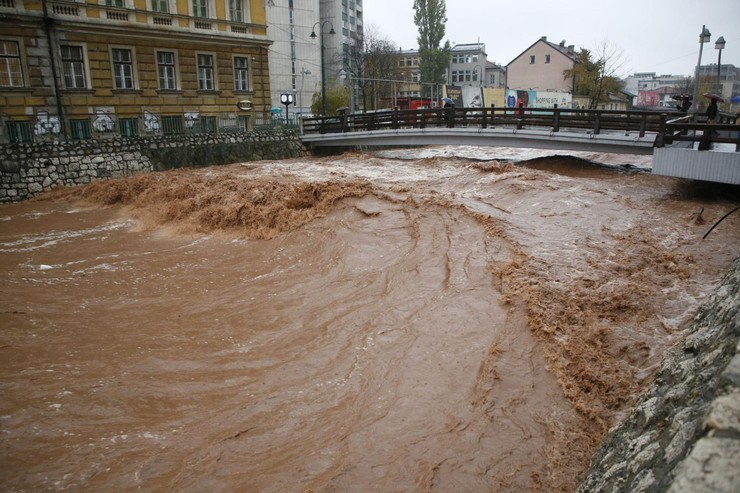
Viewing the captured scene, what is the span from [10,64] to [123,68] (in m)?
4.72

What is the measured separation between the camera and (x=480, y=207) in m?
14.0

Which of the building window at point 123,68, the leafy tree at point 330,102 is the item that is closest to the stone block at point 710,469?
the building window at point 123,68

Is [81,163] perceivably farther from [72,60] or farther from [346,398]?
[346,398]

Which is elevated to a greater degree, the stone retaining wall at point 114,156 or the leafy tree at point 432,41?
the leafy tree at point 432,41

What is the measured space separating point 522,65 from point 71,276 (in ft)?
206

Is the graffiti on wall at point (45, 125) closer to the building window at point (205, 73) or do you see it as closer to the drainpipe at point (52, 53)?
the drainpipe at point (52, 53)

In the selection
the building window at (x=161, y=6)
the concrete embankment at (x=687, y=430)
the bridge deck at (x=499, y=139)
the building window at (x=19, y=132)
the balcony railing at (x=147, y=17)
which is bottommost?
the concrete embankment at (x=687, y=430)

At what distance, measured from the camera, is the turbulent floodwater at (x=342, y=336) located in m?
5.14

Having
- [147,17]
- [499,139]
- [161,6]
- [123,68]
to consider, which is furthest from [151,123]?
[499,139]

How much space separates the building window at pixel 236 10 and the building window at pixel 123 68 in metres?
6.09

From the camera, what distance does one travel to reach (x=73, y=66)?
78.0 feet

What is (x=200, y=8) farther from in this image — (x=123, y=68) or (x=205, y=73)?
(x=123, y=68)

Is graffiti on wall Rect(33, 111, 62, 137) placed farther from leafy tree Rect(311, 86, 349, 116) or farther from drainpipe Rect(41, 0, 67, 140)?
leafy tree Rect(311, 86, 349, 116)

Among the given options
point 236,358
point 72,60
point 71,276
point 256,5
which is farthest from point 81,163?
point 236,358
